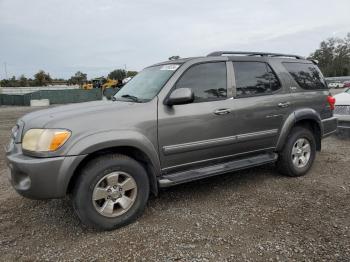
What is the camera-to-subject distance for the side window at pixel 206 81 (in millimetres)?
4004

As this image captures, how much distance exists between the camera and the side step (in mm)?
3739

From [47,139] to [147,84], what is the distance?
1565mm

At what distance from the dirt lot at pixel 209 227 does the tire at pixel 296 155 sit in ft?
0.70

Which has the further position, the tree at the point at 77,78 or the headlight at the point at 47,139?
the tree at the point at 77,78

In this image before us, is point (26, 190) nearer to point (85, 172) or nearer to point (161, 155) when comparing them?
point (85, 172)

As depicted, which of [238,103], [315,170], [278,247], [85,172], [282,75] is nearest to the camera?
[278,247]

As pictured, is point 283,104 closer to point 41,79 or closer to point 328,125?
point 328,125

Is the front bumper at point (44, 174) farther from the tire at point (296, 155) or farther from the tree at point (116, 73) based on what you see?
the tree at point (116, 73)

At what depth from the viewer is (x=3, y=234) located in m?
3.51

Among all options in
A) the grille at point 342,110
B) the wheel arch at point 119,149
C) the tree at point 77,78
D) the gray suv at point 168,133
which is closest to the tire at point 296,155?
the gray suv at point 168,133

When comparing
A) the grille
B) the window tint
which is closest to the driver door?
the window tint

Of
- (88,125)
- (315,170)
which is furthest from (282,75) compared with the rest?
(88,125)

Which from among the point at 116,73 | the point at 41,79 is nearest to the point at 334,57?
the point at 116,73

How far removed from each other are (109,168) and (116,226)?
641mm
